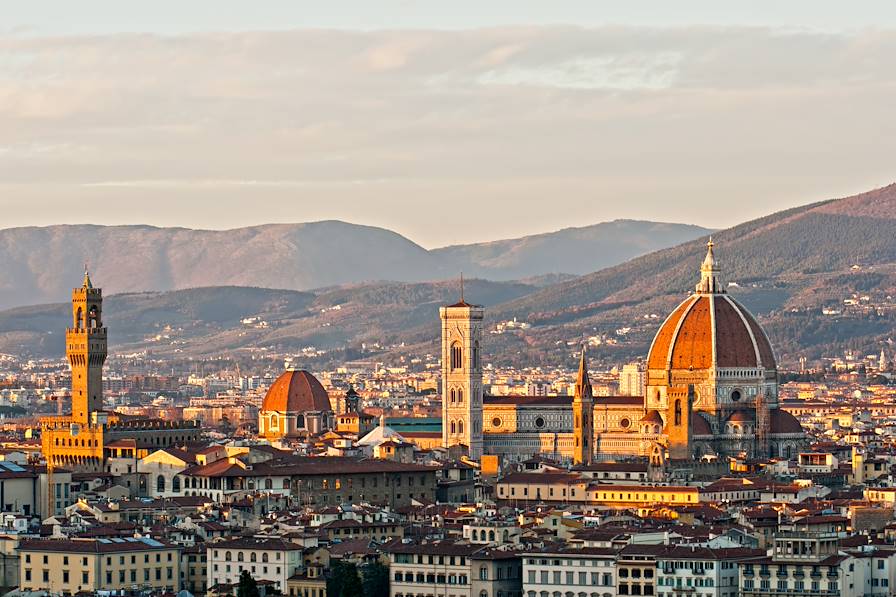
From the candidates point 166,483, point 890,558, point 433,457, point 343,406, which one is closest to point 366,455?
point 433,457

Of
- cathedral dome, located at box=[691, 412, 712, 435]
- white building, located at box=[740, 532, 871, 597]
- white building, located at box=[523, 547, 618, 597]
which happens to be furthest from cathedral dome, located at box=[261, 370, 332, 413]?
white building, located at box=[740, 532, 871, 597]

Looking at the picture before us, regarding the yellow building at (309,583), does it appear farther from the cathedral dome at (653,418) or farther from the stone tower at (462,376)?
the stone tower at (462,376)

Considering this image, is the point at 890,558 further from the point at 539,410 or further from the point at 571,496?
the point at 539,410

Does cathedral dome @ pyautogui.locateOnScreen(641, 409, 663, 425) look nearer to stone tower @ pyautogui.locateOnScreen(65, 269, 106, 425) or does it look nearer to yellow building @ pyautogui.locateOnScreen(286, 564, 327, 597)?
stone tower @ pyautogui.locateOnScreen(65, 269, 106, 425)

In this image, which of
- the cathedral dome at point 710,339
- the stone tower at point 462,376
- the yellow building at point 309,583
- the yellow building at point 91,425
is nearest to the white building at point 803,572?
the yellow building at point 309,583

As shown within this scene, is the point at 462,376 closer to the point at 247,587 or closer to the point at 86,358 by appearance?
the point at 86,358

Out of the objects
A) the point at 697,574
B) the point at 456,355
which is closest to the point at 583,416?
the point at 456,355
